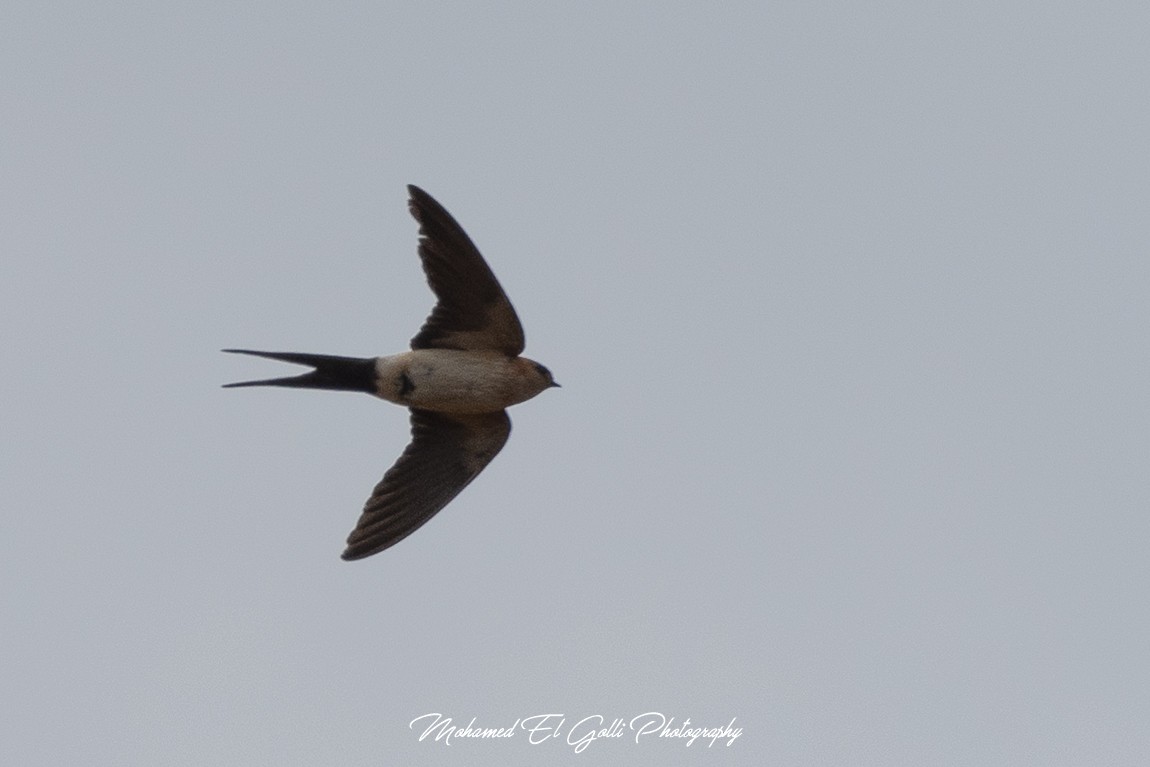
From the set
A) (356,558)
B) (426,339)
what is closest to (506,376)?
(426,339)

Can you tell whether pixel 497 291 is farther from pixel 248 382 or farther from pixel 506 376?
pixel 248 382

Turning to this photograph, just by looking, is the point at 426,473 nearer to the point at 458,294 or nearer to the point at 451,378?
the point at 451,378

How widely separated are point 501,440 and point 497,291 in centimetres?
77

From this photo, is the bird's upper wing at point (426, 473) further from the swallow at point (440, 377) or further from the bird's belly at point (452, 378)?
the bird's belly at point (452, 378)

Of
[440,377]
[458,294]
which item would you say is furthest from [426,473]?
[458,294]

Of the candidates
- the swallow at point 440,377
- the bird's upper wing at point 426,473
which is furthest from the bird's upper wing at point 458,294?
the bird's upper wing at point 426,473

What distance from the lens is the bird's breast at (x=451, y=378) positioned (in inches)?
299

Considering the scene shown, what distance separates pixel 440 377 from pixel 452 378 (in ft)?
0.16

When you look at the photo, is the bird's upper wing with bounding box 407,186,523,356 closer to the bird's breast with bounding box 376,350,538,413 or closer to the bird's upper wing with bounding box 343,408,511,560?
the bird's breast with bounding box 376,350,538,413

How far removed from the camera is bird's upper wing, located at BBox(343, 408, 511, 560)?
25.1 ft

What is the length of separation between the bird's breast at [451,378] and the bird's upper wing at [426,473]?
0.20 m

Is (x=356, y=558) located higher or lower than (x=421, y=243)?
lower

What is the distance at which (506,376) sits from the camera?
764 centimetres

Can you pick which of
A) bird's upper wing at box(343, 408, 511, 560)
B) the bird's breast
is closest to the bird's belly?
the bird's breast
